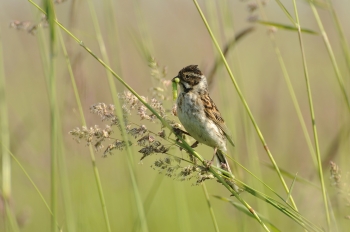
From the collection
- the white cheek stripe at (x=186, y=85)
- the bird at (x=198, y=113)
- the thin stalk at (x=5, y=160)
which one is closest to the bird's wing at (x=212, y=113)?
the bird at (x=198, y=113)

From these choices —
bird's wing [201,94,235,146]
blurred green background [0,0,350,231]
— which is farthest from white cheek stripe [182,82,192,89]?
blurred green background [0,0,350,231]

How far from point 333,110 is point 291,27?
6548mm

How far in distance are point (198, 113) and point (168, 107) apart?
2.59 ft

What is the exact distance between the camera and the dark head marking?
13.7 feet

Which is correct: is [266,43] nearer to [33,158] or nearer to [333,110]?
[333,110]

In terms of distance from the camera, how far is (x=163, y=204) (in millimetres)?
7047

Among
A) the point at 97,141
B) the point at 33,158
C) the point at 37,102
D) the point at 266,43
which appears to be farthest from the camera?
the point at 266,43

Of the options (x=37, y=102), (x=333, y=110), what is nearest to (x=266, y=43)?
(x=333, y=110)

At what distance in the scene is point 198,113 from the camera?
4.12m

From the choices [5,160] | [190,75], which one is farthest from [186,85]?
[5,160]

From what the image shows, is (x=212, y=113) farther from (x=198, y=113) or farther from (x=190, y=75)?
(x=190, y=75)

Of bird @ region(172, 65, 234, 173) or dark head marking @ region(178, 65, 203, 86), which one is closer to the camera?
bird @ region(172, 65, 234, 173)

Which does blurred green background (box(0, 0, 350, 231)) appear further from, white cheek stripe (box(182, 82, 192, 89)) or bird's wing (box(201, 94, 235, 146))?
white cheek stripe (box(182, 82, 192, 89))

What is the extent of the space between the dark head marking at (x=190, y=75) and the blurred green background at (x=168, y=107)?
0.22 m
